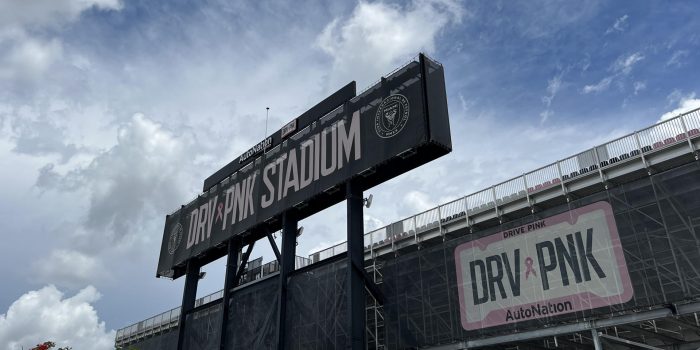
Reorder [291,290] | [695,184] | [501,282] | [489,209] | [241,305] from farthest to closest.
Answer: [241,305] < [291,290] < [489,209] < [501,282] < [695,184]

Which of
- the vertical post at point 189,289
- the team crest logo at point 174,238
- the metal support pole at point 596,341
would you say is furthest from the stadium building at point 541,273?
the team crest logo at point 174,238

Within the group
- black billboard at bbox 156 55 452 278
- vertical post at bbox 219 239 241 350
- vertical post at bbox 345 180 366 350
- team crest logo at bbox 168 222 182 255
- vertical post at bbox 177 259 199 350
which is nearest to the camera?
vertical post at bbox 345 180 366 350

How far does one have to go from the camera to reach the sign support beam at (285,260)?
28953mm

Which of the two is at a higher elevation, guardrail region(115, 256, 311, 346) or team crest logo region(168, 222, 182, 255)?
team crest logo region(168, 222, 182, 255)

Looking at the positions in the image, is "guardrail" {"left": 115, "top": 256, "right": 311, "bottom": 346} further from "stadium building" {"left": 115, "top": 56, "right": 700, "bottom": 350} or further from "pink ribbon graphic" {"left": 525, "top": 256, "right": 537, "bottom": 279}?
"pink ribbon graphic" {"left": 525, "top": 256, "right": 537, "bottom": 279}

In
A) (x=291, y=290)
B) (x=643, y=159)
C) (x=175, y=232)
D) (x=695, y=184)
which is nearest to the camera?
(x=695, y=184)

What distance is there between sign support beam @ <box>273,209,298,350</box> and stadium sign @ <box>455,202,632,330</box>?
9.33 meters

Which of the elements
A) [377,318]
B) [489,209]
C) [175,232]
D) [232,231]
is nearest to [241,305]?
[232,231]

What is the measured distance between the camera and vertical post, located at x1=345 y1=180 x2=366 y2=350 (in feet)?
82.1

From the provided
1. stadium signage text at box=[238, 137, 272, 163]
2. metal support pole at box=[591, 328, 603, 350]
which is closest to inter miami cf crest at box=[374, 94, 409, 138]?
stadium signage text at box=[238, 137, 272, 163]

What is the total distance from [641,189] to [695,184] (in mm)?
1835

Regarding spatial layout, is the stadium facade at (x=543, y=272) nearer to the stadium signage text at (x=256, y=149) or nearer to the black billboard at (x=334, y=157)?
the black billboard at (x=334, y=157)

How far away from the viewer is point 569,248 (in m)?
23.1

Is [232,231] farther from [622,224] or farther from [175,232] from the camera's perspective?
[622,224]
